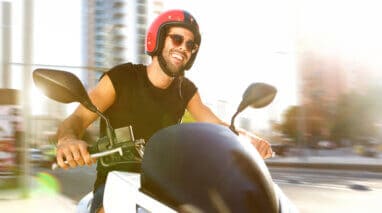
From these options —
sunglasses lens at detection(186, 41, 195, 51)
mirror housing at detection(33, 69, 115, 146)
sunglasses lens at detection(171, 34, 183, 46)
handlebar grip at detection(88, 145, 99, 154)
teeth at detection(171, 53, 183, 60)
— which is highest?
sunglasses lens at detection(171, 34, 183, 46)

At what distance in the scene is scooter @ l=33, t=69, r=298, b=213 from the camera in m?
1.59

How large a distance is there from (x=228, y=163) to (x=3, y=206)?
419 inches

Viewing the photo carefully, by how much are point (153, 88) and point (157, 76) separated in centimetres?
6

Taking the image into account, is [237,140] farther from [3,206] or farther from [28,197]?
[28,197]

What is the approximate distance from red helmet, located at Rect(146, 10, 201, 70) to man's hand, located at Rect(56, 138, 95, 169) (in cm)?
65


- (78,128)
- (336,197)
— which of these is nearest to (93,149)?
(78,128)

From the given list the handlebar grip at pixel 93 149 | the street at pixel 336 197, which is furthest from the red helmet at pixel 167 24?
the street at pixel 336 197

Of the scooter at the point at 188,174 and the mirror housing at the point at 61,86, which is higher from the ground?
the mirror housing at the point at 61,86

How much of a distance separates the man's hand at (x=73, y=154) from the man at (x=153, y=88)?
0.92 ft

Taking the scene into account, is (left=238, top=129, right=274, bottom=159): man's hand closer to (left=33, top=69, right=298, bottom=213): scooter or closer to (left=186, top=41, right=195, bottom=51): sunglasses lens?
(left=186, top=41, right=195, bottom=51): sunglasses lens

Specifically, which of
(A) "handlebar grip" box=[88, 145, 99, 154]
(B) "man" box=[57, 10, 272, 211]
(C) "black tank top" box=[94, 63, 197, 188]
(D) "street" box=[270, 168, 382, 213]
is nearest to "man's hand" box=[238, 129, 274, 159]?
(B) "man" box=[57, 10, 272, 211]

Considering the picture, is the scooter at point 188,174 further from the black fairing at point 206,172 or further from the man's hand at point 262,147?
the man's hand at point 262,147

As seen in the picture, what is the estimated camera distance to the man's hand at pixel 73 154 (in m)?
1.86

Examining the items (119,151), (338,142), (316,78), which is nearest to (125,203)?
(119,151)
